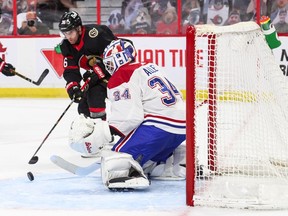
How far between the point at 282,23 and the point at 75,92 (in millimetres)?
4040

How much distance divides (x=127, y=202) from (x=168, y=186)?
0.39 metres

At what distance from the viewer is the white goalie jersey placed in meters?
3.31

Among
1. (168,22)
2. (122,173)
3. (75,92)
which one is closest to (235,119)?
(122,173)

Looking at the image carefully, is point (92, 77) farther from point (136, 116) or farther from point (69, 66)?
point (136, 116)

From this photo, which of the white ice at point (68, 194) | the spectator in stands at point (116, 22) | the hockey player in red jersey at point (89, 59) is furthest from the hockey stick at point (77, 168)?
the spectator in stands at point (116, 22)

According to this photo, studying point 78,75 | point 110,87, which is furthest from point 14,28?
point 110,87

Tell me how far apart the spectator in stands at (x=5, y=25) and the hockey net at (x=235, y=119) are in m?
5.66

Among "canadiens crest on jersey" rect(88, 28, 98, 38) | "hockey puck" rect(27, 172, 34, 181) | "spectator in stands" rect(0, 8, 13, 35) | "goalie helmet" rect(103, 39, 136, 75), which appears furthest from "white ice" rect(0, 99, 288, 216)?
"spectator in stands" rect(0, 8, 13, 35)

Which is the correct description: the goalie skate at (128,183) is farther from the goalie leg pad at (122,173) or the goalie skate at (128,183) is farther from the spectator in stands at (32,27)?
the spectator in stands at (32,27)

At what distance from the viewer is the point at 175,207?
2.92 meters

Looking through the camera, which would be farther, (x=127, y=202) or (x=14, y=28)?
(x=14, y=28)

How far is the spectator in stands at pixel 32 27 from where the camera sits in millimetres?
8641

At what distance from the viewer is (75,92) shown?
448 centimetres

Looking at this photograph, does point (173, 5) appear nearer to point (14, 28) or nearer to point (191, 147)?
point (14, 28)
